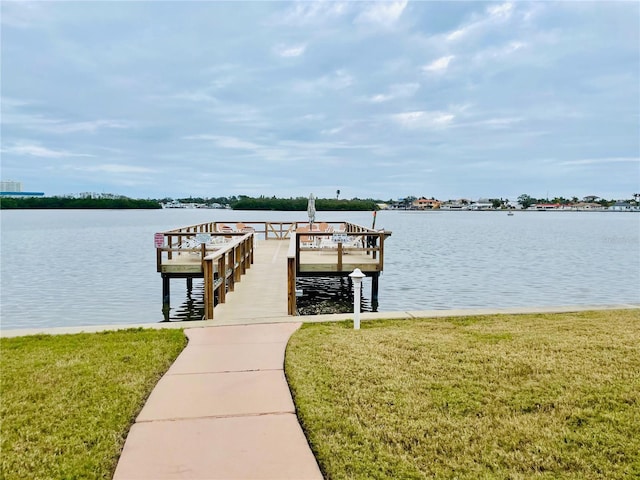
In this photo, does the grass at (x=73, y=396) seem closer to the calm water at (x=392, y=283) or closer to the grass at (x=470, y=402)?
the grass at (x=470, y=402)

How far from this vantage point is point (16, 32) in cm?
1220

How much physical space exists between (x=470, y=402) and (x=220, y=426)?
6.89 ft

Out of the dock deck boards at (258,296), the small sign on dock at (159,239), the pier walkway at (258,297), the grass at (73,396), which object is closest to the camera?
the grass at (73,396)

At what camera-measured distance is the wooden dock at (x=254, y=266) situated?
8.24m

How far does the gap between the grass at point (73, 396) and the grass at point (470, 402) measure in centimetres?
146

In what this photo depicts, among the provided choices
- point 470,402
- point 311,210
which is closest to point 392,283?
point 311,210

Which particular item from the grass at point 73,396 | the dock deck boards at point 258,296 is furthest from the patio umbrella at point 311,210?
the grass at point 73,396

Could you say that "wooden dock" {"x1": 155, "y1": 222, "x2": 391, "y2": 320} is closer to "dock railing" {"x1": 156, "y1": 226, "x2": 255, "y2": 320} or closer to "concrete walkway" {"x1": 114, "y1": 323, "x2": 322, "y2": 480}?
"dock railing" {"x1": 156, "y1": 226, "x2": 255, "y2": 320}

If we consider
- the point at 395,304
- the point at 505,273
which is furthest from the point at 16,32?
the point at 505,273

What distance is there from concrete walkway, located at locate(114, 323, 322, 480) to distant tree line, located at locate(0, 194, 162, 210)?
6039 inches

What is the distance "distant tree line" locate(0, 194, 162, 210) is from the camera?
137250 millimetres

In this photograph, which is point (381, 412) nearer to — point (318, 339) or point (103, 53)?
point (318, 339)

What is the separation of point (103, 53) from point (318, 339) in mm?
20065

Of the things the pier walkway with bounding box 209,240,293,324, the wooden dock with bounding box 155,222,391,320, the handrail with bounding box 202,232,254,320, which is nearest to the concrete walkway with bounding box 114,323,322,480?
the handrail with bounding box 202,232,254,320
